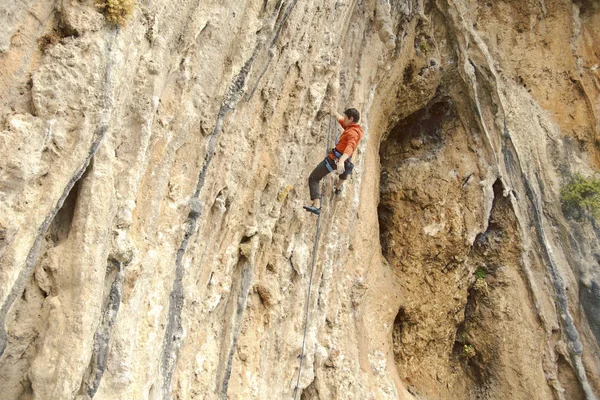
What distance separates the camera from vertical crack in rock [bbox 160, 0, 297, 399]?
5.41 meters

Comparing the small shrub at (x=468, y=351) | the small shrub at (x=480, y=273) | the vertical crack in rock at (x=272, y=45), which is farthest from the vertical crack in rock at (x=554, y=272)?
the vertical crack in rock at (x=272, y=45)

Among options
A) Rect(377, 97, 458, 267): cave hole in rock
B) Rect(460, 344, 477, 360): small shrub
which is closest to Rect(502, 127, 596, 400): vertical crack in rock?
Rect(377, 97, 458, 267): cave hole in rock

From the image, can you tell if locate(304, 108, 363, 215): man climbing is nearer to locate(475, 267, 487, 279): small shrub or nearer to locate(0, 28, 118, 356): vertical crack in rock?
locate(0, 28, 118, 356): vertical crack in rock

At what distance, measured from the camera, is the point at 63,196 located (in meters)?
4.13

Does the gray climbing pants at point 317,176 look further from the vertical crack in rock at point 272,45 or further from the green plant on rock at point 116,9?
the green plant on rock at point 116,9

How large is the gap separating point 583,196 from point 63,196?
1109 cm

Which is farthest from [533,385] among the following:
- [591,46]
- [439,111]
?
[591,46]

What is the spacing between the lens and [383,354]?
9.40 meters

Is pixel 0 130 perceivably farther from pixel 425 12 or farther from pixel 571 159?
pixel 571 159

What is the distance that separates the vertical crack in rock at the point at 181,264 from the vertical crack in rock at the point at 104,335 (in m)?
0.93

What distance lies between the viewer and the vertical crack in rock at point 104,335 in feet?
14.3

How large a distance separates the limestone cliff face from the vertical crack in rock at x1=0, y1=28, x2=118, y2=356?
0.07ft

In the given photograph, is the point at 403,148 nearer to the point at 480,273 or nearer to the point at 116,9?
the point at 480,273

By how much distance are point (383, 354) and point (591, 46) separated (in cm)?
947
